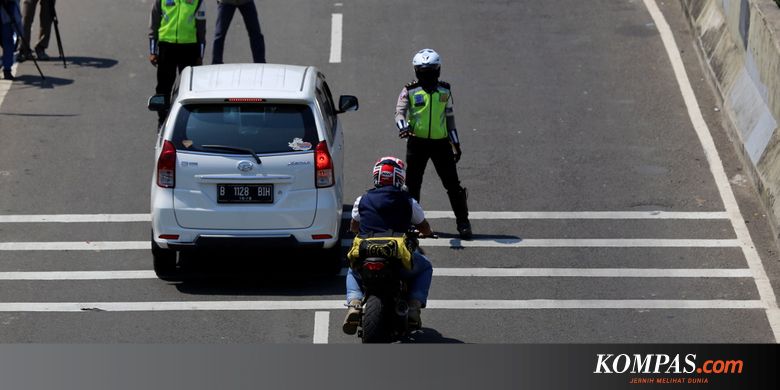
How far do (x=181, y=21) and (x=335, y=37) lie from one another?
12.9 feet

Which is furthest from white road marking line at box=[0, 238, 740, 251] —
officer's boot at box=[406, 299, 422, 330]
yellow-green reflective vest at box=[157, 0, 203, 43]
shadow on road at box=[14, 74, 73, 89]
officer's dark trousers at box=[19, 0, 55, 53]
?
officer's dark trousers at box=[19, 0, 55, 53]

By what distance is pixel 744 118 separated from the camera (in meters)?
17.0

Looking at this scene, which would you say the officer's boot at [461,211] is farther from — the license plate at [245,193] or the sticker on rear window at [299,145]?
the license plate at [245,193]

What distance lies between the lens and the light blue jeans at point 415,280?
11.7 m

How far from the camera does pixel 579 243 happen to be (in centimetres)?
1486

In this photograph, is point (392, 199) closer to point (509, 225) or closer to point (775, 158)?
point (509, 225)

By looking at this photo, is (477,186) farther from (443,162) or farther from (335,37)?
(335,37)

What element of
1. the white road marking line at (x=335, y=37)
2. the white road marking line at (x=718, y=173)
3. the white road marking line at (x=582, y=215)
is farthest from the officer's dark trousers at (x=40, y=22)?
the white road marking line at (x=718, y=173)

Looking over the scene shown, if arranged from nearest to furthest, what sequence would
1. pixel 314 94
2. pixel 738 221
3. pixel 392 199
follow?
pixel 392 199, pixel 314 94, pixel 738 221

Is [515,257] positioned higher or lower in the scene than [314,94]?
lower

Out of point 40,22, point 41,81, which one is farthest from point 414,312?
point 40,22

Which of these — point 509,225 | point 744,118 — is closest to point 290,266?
point 509,225

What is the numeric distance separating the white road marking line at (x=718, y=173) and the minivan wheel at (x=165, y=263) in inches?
231

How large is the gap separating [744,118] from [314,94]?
6.10 m
